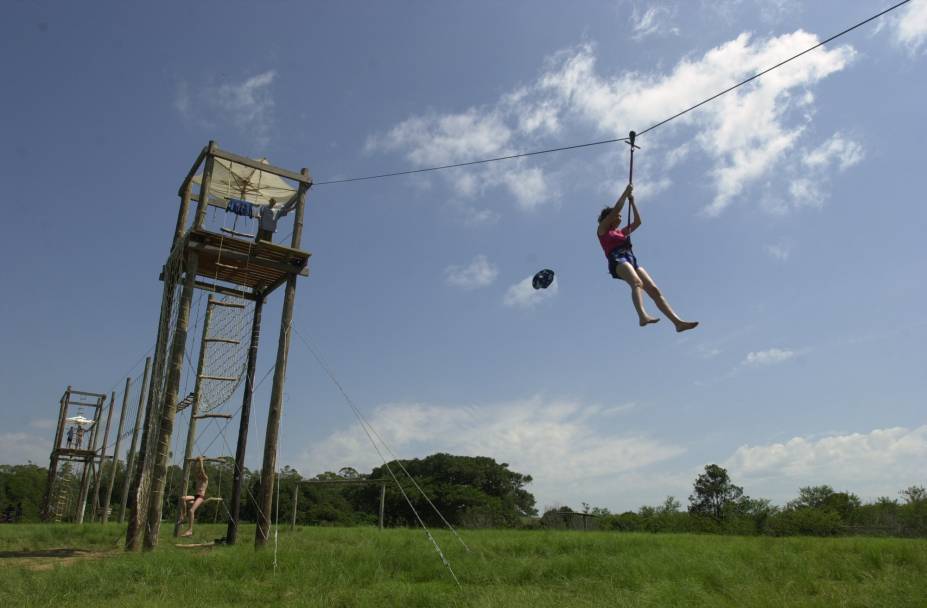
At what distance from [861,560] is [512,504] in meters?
39.8

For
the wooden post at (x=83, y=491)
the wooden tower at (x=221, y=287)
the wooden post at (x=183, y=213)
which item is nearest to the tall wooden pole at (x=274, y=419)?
the wooden tower at (x=221, y=287)

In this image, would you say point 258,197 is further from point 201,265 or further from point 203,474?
point 203,474

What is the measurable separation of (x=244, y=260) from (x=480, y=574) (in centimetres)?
756

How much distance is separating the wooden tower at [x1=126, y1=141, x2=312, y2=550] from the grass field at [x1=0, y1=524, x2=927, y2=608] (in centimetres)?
109

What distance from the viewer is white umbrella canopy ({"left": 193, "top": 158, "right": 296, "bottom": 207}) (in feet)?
45.7

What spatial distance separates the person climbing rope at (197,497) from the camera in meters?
13.7

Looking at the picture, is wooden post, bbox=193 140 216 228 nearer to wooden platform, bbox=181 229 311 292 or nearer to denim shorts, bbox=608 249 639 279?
wooden platform, bbox=181 229 311 292

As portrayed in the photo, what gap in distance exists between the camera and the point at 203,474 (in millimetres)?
13734

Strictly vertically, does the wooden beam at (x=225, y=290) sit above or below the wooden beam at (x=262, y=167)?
below

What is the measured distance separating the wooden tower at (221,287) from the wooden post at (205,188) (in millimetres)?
18

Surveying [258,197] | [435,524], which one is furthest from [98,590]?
[435,524]

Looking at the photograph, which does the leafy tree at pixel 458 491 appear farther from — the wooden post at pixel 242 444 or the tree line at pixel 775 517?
the wooden post at pixel 242 444

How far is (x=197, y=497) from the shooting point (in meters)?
14.0

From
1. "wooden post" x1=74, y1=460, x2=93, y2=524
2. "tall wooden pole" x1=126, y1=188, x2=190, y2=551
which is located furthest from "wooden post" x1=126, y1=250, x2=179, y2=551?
"wooden post" x1=74, y1=460, x2=93, y2=524
